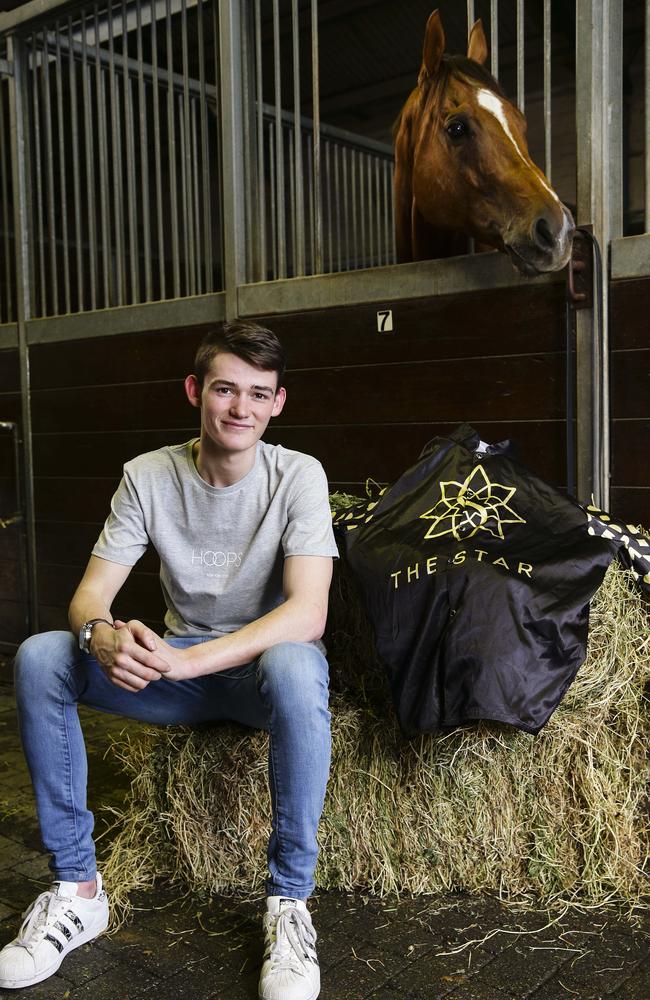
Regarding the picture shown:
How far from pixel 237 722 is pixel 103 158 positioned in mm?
2371

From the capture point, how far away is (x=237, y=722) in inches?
77.9

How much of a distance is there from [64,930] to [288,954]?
409 mm

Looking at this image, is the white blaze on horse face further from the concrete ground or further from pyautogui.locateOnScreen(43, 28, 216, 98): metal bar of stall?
the concrete ground

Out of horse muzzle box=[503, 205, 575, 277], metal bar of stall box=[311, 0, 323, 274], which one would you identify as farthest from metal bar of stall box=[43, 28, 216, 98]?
horse muzzle box=[503, 205, 575, 277]

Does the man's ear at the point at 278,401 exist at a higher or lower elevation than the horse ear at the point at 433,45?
lower

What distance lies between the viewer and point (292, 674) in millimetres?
1661

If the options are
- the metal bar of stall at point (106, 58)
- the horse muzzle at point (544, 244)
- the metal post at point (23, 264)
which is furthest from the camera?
the metal post at point (23, 264)

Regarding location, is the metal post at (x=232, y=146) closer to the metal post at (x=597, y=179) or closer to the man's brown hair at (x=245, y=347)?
the metal post at (x=597, y=179)

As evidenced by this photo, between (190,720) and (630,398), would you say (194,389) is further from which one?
(630,398)

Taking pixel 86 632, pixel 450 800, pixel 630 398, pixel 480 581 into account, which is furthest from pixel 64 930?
pixel 630 398

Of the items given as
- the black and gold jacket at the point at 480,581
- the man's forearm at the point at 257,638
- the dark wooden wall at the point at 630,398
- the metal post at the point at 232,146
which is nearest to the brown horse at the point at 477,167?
the dark wooden wall at the point at 630,398

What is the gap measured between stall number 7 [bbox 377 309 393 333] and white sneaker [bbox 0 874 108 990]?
1.63 metres

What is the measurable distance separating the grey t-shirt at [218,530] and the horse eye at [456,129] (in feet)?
3.30

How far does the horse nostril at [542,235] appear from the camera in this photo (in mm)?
2199
